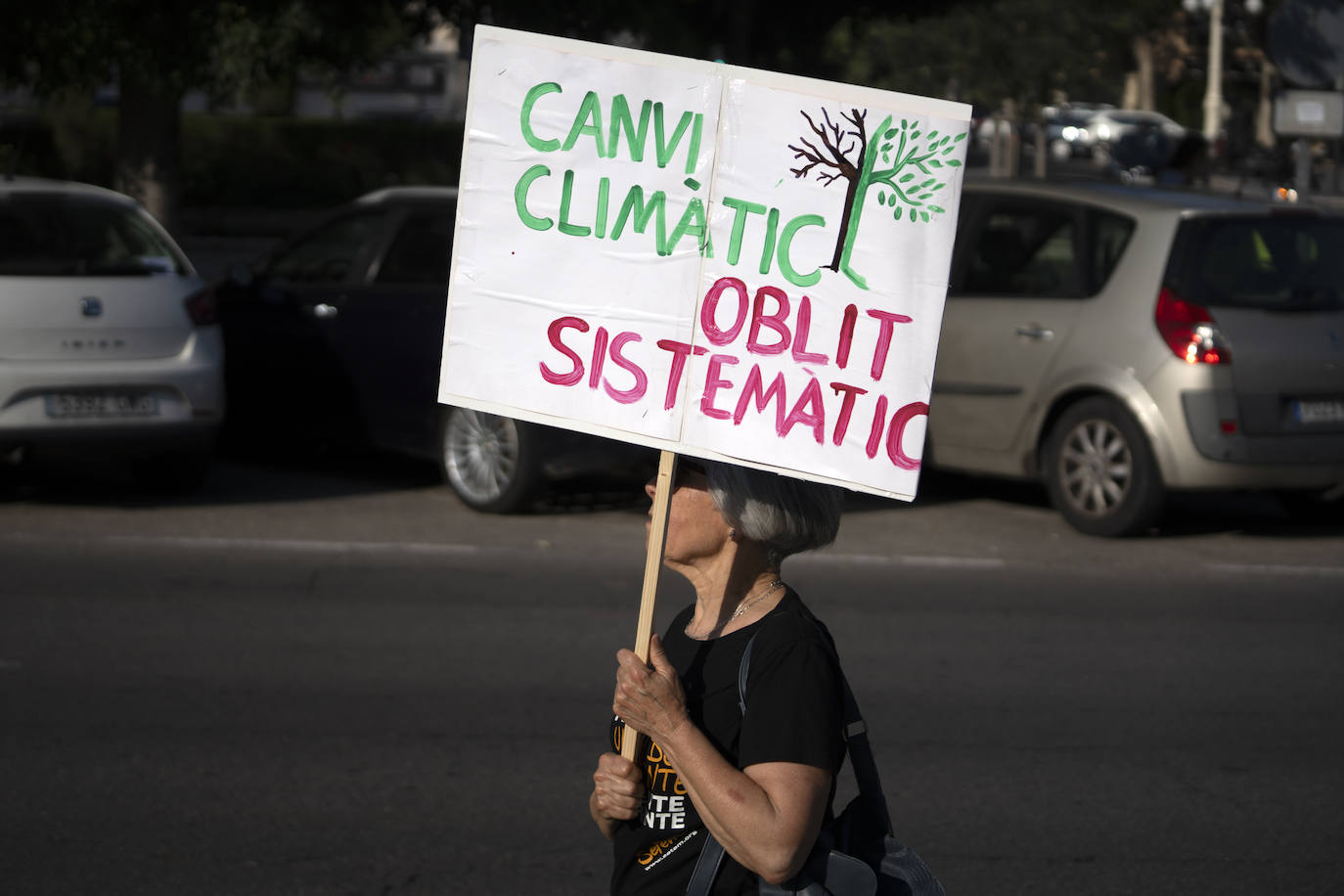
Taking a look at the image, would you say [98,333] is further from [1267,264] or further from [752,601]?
[752,601]

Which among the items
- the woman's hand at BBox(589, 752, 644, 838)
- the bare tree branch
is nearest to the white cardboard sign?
the bare tree branch

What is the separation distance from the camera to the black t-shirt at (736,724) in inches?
99.4

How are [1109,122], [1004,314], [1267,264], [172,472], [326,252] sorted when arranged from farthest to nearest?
[1109,122] → [326,252] → [172,472] → [1004,314] → [1267,264]

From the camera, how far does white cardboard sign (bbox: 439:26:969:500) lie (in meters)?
2.75

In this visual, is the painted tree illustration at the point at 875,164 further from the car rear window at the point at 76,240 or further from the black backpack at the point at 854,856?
the car rear window at the point at 76,240

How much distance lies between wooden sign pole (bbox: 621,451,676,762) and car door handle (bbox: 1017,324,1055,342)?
6.81 metres

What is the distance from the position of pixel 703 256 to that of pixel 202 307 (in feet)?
23.0

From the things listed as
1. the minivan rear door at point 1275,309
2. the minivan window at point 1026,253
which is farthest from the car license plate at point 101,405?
the minivan rear door at point 1275,309

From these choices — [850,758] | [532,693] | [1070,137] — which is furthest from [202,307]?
[1070,137]

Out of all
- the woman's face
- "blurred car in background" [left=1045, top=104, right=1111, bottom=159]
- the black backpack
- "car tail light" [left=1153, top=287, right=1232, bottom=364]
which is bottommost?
"blurred car in background" [left=1045, top=104, right=1111, bottom=159]

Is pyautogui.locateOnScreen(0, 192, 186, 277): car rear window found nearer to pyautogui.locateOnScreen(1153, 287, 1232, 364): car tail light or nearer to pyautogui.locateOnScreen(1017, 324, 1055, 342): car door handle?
pyautogui.locateOnScreen(1017, 324, 1055, 342): car door handle

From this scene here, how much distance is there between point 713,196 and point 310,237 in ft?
26.4

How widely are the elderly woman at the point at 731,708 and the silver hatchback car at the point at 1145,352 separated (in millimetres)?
6372

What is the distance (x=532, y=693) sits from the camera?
19.8ft
